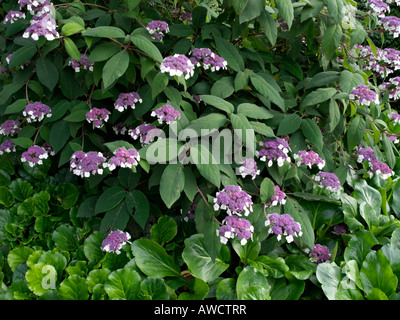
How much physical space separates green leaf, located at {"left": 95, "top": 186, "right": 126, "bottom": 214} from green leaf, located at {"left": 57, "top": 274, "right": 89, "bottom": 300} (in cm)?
29

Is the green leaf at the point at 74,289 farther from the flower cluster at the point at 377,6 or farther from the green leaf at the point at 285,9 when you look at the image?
the flower cluster at the point at 377,6

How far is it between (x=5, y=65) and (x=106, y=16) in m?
0.74

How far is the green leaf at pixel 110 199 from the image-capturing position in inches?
61.9

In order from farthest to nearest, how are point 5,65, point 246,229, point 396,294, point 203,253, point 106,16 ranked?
point 5,65
point 106,16
point 203,253
point 396,294
point 246,229

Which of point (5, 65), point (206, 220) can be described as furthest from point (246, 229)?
point (5, 65)

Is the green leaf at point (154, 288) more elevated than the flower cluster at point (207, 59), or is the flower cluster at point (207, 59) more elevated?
the flower cluster at point (207, 59)

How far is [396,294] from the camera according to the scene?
4.60 feet

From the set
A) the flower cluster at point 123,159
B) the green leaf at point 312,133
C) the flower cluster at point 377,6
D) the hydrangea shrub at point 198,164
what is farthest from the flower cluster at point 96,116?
the flower cluster at point 377,6

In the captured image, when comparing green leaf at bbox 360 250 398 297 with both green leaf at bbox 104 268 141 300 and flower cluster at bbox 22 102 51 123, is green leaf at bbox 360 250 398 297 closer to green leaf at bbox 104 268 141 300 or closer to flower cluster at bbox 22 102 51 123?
green leaf at bbox 104 268 141 300

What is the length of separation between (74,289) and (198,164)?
2.34 ft

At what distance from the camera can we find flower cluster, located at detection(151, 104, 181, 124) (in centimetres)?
141

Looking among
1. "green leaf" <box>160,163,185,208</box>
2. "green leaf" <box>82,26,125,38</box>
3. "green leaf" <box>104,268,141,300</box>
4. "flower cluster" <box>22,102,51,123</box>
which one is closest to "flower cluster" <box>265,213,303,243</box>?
"green leaf" <box>160,163,185,208</box>

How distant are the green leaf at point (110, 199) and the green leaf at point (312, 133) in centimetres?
90
